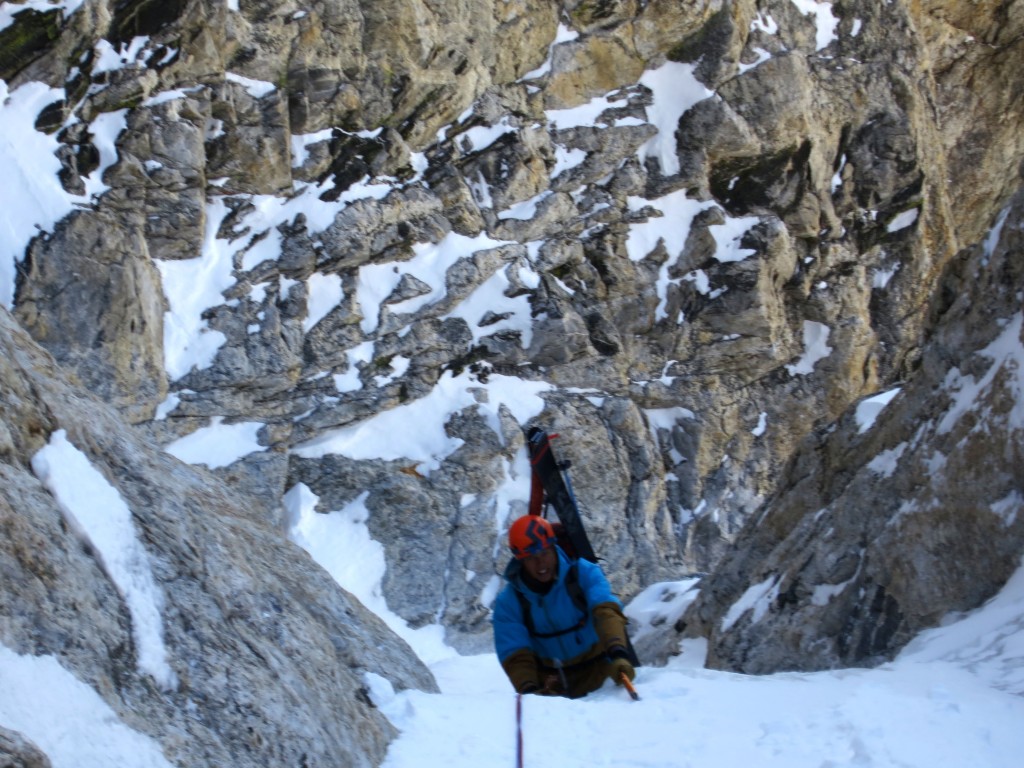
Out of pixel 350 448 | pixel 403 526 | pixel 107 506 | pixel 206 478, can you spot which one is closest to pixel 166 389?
pixel 350 448

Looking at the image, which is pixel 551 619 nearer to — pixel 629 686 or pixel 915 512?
pixel 629 686

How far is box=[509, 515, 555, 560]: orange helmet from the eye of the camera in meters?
5.88

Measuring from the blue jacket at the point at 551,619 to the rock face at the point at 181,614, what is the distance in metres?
0.81

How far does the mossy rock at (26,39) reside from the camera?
18.8 metres

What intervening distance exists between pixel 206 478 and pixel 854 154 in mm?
28075

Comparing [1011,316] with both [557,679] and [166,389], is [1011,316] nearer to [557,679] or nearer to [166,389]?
[557,679]

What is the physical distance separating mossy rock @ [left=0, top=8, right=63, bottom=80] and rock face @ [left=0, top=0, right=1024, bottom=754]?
0.19ft

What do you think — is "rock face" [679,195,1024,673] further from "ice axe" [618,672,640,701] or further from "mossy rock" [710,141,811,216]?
"mossy rock" [710,141,811,216]

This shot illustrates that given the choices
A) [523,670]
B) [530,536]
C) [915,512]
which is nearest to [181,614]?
[530,536]

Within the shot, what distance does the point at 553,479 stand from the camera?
1338cm

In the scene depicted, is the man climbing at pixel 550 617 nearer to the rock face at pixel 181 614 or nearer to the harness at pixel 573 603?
the harness at pixel 573 603

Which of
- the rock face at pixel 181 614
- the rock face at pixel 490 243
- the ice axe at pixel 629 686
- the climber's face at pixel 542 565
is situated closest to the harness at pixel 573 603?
the climber's face at pixel 542 565

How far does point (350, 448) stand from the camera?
20.8 meters

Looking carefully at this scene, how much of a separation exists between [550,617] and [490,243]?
18894mm
